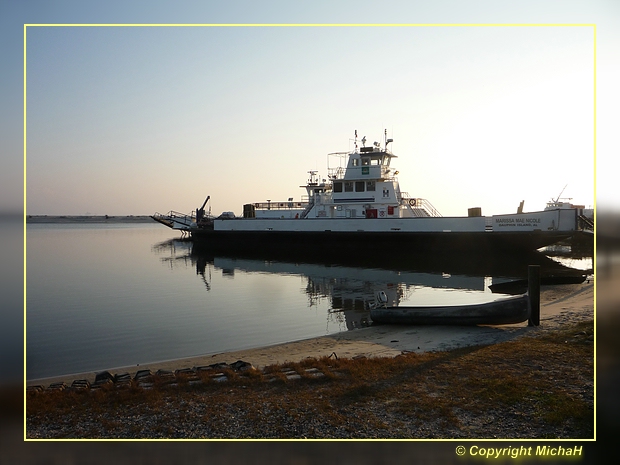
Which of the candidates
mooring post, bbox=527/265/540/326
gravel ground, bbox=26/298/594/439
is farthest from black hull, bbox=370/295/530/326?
gravel ground, bbox=26/298/594/439

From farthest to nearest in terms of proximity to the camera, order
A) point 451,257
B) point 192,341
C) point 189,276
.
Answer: point 451,257 → point 189,276 → point 192,341

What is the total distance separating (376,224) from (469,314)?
58.8ft

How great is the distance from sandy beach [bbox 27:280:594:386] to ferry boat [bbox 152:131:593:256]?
13.7m

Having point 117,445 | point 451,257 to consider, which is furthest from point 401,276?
point 117,445

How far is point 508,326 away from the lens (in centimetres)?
848

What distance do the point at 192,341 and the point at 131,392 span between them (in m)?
4.61

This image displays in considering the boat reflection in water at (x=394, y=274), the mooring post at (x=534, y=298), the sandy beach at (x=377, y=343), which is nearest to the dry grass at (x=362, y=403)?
the sandy beach at (x=377, y=343)

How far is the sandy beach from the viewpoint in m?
7.34

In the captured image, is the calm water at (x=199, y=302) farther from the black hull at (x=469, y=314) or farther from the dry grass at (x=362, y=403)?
the dry grass at (x=362, y=403)

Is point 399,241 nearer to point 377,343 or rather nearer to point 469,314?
point 469,314

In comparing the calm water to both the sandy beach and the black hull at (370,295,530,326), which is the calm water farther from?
the black hull at (370,295,530,326)

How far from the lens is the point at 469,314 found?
8797mm

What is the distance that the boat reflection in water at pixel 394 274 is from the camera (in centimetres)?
1435

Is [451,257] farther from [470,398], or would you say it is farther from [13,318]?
[13,318]
